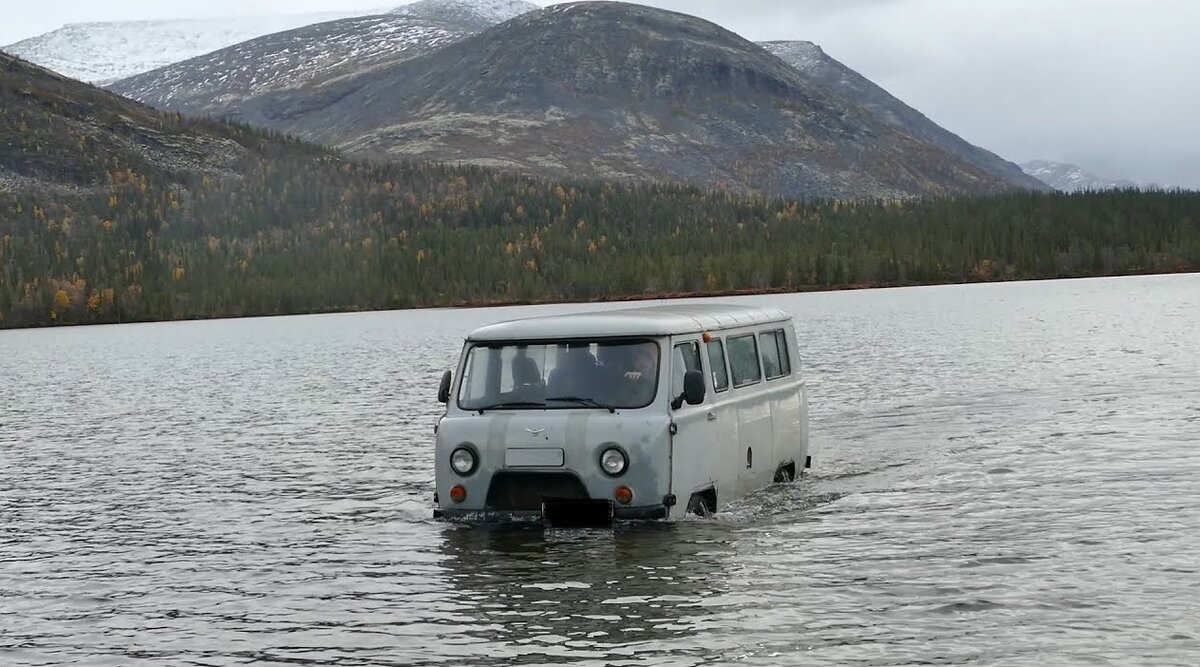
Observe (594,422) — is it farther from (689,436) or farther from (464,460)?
(464,460)

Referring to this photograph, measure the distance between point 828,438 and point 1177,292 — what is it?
102m

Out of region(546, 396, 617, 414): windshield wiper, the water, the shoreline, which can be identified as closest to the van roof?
region(546, 396, 617, 414): windshield wiper

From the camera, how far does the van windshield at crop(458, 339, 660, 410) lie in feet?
66.9

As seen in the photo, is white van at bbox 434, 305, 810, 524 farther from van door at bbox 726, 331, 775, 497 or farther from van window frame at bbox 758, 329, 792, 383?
van window frame at bbox 758, 329, 792, 383

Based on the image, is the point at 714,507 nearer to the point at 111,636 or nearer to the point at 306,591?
the point at 306,591

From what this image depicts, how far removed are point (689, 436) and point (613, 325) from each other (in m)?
1.87

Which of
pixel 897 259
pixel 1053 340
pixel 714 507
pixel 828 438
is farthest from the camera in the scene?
pixel 897 259

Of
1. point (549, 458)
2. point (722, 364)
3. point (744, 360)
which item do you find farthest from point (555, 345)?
point (744, 360)

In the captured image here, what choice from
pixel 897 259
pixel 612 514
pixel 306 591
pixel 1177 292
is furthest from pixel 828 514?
pixel 897 259

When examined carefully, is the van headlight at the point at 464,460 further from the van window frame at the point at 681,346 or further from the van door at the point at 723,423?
the van door at the point at 723,423

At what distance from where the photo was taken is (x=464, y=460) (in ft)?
68.3

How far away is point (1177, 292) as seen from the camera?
127938 millimetres

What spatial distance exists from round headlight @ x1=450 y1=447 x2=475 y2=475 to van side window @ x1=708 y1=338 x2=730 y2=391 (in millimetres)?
3412

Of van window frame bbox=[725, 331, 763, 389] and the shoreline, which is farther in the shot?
the shoreline
